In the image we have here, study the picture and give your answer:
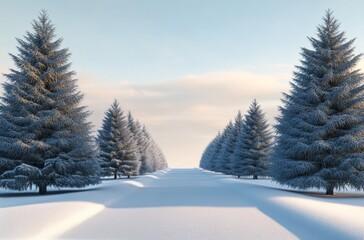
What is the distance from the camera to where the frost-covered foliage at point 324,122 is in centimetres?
2048

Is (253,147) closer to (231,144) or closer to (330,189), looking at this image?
(231,144)

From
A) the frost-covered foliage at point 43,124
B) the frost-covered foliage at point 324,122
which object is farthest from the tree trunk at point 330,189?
the frost-covered foliage at point 43,124

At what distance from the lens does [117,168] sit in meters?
42.3

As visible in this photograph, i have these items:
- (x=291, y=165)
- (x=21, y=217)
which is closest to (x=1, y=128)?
(x=21, y=217)

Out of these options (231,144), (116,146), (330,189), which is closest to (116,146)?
(116,146)

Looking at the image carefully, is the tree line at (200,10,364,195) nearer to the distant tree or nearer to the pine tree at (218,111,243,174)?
the pine tree at (218,111,243,174)

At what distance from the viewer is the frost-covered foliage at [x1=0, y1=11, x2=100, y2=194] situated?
841 inches

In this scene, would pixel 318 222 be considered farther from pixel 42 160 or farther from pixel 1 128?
pixel 1 128

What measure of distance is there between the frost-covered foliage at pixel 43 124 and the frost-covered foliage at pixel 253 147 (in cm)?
2253

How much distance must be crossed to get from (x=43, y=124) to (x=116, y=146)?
20.6 metres

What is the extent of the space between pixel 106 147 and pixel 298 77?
26.1 metres

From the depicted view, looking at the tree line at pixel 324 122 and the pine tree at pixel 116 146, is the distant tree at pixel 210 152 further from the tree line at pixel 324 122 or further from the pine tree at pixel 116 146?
the tree line at pixel 324 122

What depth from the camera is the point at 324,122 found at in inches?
842

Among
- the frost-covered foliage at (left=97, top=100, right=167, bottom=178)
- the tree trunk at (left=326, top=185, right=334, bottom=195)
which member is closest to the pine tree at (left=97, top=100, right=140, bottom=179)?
the frost-covered foliage at (left=97, top=100, right=167, bottom=178)
